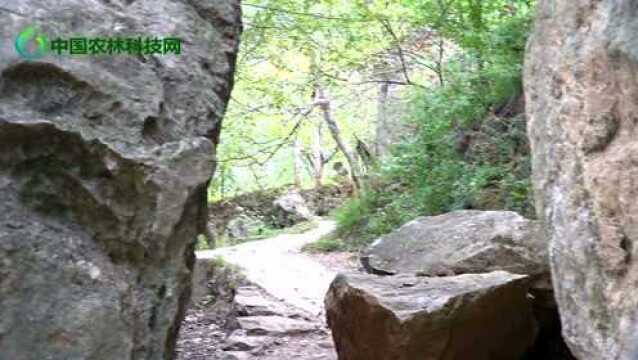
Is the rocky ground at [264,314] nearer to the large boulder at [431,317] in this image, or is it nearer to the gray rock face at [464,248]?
the gray rock face at [464,248]

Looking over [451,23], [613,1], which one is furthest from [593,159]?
[451,23]

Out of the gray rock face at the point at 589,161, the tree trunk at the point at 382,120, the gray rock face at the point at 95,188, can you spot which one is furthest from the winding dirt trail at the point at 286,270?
the gray rock face at the point at 589,161

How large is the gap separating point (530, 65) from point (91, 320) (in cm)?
212

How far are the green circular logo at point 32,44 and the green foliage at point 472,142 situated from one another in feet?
16.7

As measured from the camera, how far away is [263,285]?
283 inches

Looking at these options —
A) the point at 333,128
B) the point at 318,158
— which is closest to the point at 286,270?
the point at 333,128

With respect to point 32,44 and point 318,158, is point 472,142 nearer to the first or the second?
point 32,44

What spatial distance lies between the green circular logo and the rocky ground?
9.27 feet

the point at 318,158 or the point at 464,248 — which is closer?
the point at 464,248

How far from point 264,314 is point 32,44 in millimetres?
3815

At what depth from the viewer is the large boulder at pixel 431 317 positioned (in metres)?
4.02

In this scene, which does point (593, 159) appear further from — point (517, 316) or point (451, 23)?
point (451, 23)

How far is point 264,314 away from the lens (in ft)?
20.6

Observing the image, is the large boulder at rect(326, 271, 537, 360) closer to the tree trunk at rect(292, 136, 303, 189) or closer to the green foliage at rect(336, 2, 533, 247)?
the green foliage at rect(336, 2, 533, 247)
